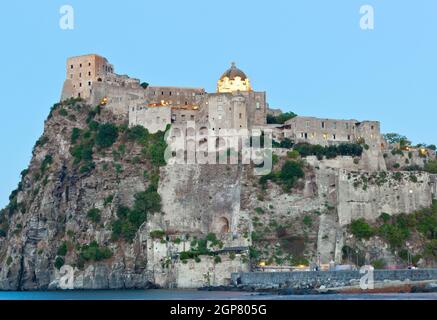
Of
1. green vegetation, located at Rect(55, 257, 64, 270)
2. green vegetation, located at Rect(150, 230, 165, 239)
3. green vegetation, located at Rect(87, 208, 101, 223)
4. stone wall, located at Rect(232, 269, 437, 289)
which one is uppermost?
green vegetation, located at Rect(87, 208, 101, 223)

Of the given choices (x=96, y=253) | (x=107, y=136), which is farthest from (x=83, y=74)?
(x=96, y=253)

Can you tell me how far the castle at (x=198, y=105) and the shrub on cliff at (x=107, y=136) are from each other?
178 cm

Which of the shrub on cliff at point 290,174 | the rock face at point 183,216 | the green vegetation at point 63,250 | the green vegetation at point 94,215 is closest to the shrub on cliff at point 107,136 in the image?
the rock face at point 183,216

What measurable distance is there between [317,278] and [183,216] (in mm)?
15312

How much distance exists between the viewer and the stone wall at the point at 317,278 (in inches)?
2154

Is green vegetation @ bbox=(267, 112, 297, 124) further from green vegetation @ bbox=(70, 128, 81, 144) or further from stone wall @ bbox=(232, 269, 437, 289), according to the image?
stone wall @ bbox=(232, 269, 437, 289)

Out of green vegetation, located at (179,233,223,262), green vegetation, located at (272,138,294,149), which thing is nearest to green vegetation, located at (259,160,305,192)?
green vegetation, located at (272,138,294,149)

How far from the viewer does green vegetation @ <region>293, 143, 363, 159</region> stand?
72625 mm

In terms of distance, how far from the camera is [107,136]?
77.2m

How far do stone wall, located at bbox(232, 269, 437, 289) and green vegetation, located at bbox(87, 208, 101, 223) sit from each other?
15.8 metres

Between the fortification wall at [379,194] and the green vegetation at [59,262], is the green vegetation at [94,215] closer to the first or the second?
the green vegetation at [59,262]

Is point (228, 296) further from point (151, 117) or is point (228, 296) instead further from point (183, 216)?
point (151, 117)
